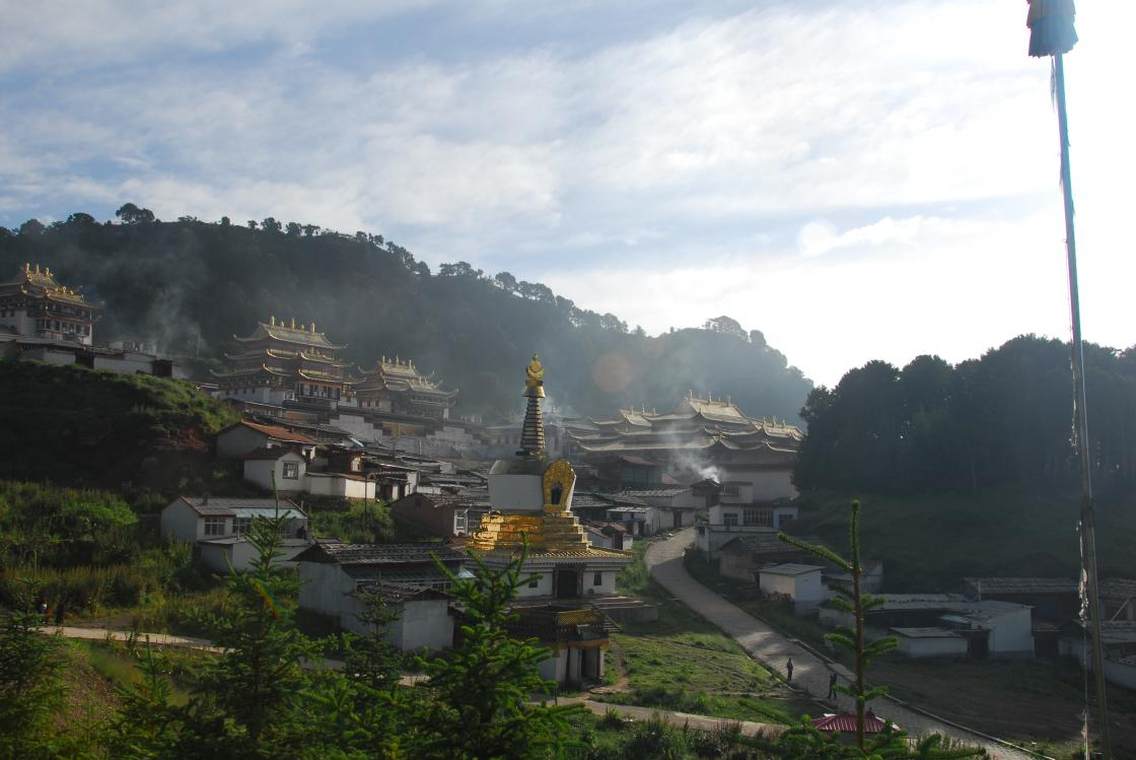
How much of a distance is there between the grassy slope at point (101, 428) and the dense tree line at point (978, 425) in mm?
35193

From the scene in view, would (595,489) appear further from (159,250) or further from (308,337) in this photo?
(159,250)

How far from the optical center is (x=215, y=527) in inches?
1181

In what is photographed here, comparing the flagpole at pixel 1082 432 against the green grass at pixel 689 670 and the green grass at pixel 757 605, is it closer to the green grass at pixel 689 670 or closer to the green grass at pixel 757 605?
the green grass at pixel 689 670

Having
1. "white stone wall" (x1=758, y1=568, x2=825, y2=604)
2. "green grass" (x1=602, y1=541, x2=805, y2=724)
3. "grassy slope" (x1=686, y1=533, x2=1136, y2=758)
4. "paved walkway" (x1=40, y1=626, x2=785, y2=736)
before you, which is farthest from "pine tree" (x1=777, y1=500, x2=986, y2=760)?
"white stone wall" (x1=758, y1=568, x2=825, y2=604)

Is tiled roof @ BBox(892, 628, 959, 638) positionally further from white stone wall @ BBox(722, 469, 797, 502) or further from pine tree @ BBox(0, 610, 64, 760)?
white stone wall @ BBox(722, 469, 797, 502)

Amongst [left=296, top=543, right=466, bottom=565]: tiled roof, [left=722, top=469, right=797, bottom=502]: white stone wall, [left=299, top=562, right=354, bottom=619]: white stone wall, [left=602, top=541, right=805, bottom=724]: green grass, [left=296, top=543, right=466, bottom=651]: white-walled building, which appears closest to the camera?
[left=602, top=541, right=805, bottom=724]: green grass

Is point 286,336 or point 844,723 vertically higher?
point 286,336

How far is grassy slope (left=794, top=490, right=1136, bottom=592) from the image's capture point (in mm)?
38372

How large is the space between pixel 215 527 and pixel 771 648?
18.7 metres

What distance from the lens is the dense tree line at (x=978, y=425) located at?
150ft

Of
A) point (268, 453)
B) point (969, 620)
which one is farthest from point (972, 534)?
point (268, 453)

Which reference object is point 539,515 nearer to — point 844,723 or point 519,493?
point 519,493

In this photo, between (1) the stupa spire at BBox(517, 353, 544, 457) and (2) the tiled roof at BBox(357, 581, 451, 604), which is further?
(1) the stupa spire at BBox(517, 353, 544, 457)

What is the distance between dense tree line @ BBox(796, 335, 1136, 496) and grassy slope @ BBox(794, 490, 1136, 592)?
168cm
